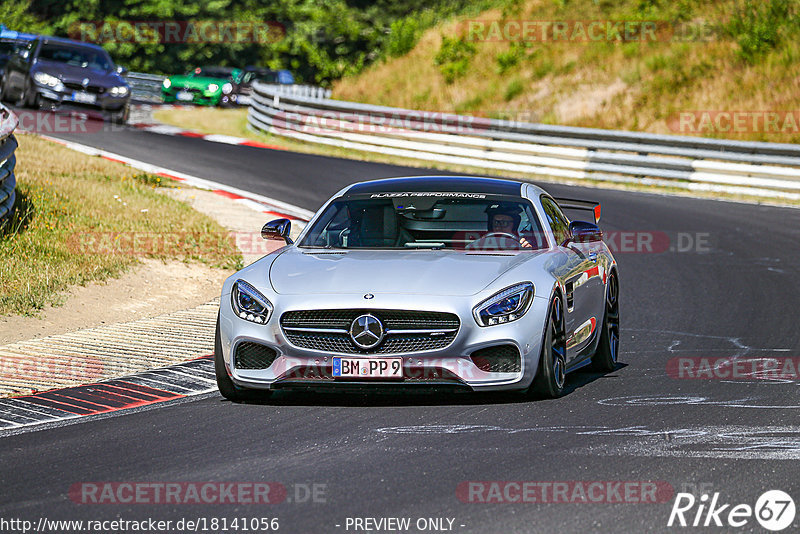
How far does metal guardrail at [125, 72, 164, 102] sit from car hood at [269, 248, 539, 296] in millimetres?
43497

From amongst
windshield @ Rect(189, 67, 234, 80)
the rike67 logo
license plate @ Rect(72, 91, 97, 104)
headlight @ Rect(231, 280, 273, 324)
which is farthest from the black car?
the rike67 logo

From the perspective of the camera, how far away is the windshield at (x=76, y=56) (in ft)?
93.2

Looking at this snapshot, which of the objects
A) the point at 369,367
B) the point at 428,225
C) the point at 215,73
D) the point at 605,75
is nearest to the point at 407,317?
the point at 369,367

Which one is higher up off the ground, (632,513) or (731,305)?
(632,513)

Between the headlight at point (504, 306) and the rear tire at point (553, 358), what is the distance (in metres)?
0.18

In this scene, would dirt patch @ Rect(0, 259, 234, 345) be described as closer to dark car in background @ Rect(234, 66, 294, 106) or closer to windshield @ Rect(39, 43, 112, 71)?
windshield @ Rect(39, 43, 112, 71)

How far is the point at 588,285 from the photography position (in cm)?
893

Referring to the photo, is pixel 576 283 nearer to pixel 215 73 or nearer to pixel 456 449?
pixel 456 449

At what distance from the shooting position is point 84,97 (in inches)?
1103

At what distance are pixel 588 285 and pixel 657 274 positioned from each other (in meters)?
5.85

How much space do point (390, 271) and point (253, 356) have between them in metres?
0.95

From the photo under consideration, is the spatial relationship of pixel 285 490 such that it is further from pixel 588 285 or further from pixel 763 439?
pixel 588 285

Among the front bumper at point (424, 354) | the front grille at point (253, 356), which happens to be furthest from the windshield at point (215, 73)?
the front bumper at point (424, 354)

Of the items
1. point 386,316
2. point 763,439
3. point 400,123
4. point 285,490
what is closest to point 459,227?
point 386,316
